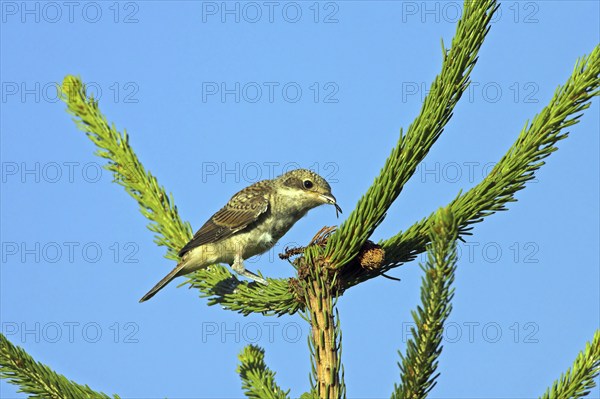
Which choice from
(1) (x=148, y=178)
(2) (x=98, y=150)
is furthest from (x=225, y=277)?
(2) (x=98, y=150)

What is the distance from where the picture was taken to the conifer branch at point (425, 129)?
169 inches

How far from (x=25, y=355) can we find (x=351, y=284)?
2.09m

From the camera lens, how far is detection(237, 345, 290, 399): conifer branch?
449 cm

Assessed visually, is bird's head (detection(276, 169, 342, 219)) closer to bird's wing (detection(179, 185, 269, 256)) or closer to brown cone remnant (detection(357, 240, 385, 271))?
bird's wing (detection(179, 185, 269, 256))

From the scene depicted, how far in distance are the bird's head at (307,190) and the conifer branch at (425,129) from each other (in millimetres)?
5065

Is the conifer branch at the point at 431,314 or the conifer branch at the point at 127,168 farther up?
the conifer branch at the point at 127,168

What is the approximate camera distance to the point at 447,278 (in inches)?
115

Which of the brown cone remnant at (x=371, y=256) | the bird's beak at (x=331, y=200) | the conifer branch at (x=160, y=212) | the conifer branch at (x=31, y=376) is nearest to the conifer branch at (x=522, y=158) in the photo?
the brown cone remnant at (x=371, y=256)

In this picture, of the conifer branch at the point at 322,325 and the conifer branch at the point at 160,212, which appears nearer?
the conifer branch at the point at 322,325

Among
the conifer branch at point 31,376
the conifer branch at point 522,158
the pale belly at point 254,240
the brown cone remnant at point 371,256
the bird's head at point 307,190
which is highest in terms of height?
the bird's head at point 307,190

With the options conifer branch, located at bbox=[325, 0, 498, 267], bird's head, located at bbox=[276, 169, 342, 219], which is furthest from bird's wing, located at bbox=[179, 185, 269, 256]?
conifer branch, located at bbox=[325, 0, 498, 267]

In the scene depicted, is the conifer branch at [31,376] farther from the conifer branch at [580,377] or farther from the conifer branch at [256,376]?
the conifer branch at [580,377]

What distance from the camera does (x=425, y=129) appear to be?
4.30 m

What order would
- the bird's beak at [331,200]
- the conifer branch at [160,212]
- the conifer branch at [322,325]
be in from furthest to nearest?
1. the bird's beak at [331,200]
2. the conifer branch at [160,212]
3. the conifer branch at [322,325]
